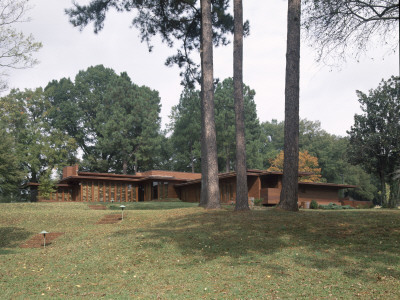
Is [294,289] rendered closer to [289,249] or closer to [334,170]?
[289,249]

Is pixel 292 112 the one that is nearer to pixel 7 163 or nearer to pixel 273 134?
pixel 7 163

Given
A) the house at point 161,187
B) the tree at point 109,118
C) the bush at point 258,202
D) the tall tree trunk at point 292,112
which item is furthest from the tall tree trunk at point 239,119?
the tree at point 109,118

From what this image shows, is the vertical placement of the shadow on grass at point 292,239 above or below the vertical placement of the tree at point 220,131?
below

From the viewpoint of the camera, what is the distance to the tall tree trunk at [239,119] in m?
14.0

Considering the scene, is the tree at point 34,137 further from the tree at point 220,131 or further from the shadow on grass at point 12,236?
the shadow on grass at point 12,236

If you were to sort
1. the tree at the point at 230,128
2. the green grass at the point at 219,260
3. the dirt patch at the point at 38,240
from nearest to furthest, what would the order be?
1. the green grass at the point at 219,260
2. the dirt patch at the point at 38,240
3. the tree at the point at 230,128

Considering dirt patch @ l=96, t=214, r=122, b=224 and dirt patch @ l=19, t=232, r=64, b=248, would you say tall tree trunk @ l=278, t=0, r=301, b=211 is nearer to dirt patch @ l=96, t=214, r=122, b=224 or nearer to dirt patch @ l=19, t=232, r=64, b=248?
dirt patch @ l=96, t=214, r=122, b=224

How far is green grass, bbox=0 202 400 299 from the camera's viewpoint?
19.9ft

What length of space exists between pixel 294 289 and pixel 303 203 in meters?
22.3

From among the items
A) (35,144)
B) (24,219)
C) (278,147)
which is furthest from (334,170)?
(24,219)

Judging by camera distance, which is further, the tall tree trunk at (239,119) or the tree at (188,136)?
the tree at (188,136)

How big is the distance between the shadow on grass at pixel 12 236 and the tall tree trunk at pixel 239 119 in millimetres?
8320

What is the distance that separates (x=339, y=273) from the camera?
255 inches

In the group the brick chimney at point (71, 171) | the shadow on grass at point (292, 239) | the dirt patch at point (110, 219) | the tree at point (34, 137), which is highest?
the tree at point (34, 137)
